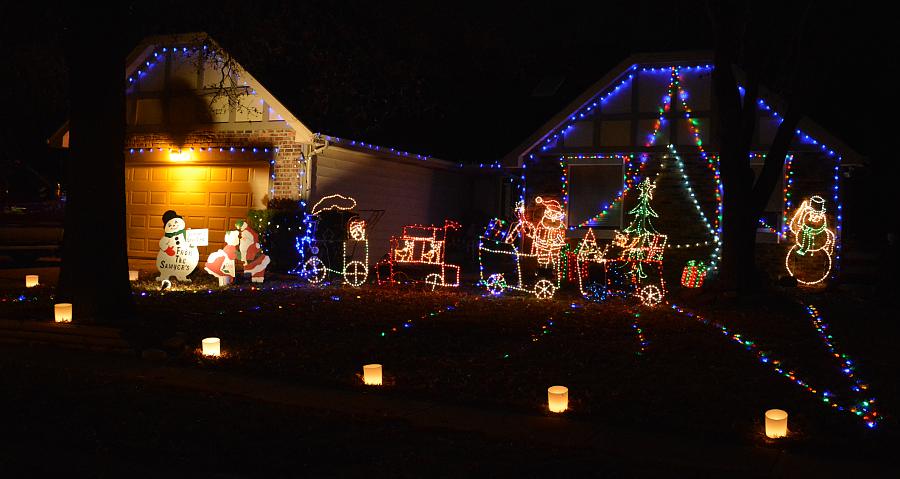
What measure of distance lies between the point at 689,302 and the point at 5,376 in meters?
9.47

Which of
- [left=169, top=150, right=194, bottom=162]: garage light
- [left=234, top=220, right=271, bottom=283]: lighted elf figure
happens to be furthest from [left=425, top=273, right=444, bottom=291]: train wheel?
[left=169, top=150, right=194, bottom=162]: garage light

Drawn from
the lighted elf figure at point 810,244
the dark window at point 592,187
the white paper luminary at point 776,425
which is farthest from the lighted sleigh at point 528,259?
the white paper luminary at point 776,425

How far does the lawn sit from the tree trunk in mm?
540

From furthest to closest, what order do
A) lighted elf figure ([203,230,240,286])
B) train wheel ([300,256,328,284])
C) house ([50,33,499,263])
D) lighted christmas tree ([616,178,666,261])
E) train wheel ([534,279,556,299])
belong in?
house ([50,33,499,263]) < train wheel ([300,256,328,284]) < lighted christmas tree ([616,178,666,261]) < lighted elf figure ([203,230,240,286]) < train wheel ([534,279,556,299])

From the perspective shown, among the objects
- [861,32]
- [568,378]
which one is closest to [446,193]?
[861,32]

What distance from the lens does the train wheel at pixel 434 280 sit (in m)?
14.4

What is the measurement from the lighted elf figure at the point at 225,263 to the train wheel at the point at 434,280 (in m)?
3.41

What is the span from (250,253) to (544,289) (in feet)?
17.3

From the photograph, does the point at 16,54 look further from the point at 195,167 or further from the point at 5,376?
the point at 5,376

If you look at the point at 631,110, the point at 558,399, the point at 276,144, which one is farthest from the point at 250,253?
the point at 558,399

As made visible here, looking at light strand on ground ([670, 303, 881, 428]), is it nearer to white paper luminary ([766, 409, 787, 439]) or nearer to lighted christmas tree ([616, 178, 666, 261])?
white paper luminary ([766, 409, 787, 439])

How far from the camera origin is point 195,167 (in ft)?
59.7

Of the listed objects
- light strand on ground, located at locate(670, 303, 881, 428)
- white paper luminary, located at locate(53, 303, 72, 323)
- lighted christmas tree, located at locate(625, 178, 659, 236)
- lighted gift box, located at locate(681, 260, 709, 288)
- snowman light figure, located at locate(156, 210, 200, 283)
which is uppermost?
lighted christmas tree, located at locate(625, 178, 659, 236)

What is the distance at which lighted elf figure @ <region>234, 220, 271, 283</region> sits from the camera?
14570mm
